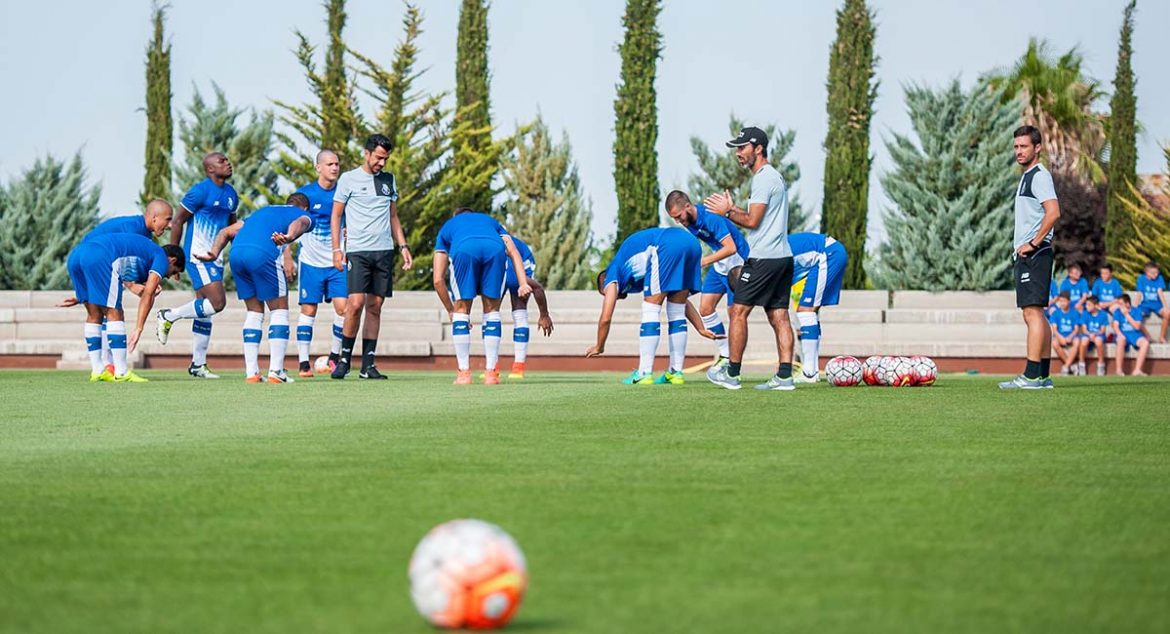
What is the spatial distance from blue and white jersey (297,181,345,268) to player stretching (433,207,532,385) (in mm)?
2296

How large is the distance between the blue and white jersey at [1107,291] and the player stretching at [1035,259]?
12.5 m

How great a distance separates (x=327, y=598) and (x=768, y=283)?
9223mm

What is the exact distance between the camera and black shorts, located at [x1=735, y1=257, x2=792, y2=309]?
12734mm

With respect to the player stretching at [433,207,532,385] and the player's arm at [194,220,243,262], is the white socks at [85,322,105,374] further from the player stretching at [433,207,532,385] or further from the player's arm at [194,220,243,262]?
the player stretching at [433,207,532,385]

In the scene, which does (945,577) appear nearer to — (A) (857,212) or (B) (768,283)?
(B) (768,283)

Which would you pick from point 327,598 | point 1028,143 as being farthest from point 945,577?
point 1028,143

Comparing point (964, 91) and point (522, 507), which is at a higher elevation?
point (964, 91)

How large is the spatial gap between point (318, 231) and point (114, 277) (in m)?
2.59

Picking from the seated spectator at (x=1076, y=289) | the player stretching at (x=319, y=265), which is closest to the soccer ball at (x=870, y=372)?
the player stretching at (x=319, y=265)

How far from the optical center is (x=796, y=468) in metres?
6.64

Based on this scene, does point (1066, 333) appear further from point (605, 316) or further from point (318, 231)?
point (318, 231)

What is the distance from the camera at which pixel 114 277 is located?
48.0ft

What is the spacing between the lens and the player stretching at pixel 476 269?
1393 centimetres

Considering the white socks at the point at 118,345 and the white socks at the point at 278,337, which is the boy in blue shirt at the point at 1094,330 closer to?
the white socks at the point at 278,337
